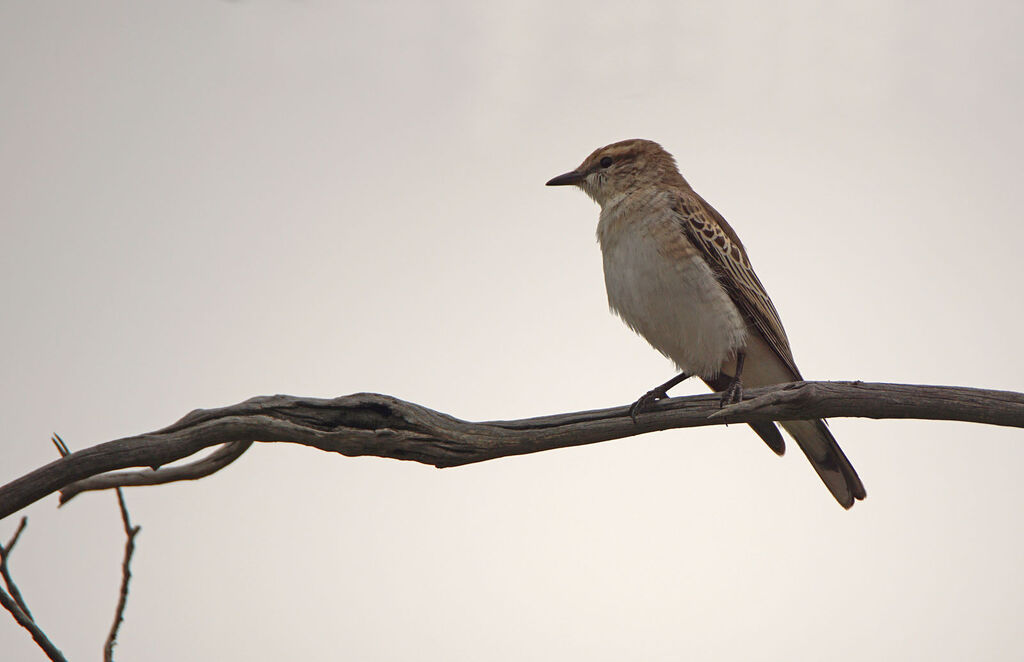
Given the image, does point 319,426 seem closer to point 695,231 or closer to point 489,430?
point 489,430

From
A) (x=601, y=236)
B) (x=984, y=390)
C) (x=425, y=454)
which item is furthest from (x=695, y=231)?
(x=425, y=454)

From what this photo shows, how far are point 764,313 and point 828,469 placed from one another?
44.6 inches

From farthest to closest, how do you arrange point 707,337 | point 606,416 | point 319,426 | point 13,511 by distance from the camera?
1. point 707,337
2. point 606,416
3. point 319,426
4. point 13,511

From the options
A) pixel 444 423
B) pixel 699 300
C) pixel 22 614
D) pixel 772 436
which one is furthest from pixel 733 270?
pixel 22 614

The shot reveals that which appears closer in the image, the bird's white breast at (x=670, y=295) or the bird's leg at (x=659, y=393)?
the bird's leg at (x=659, y=393)

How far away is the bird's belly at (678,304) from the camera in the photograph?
210 inches

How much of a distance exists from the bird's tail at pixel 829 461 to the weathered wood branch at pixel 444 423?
185cm

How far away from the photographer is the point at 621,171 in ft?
20.8

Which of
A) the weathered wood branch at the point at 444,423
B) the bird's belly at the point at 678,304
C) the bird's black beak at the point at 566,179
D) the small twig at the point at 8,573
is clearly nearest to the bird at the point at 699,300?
the bird's belly at the point at 678,304

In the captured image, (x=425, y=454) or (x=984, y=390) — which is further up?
(x=984, y=390)

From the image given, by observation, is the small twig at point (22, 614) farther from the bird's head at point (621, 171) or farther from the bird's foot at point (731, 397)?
the bird's head at point (621, 171)

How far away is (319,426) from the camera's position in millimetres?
3609

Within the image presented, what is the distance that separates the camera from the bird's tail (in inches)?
222

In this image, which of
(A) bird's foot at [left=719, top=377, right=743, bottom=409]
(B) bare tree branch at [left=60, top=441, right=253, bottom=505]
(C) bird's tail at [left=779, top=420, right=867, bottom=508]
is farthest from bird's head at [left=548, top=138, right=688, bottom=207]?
(B) bare tree branch at [left=60, top=441, right=253, bottom=505]
